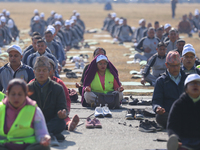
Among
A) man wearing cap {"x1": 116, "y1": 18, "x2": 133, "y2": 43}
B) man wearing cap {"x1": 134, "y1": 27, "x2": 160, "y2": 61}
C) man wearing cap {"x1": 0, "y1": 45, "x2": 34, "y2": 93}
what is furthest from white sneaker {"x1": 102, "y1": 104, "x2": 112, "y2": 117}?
man wearing cap {"x1": 116, "y1": 18, "x2": 133, "y2": 43}

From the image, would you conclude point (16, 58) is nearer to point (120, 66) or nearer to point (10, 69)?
point (10, 69)

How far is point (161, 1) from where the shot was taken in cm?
10262

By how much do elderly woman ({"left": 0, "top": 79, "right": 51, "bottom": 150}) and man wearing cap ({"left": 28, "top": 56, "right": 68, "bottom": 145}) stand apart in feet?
3.74

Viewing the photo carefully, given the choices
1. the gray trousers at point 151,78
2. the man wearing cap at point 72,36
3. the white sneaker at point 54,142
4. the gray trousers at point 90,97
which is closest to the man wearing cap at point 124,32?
the man wearing cap at point 72,36

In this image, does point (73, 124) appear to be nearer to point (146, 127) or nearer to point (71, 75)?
point (146, 127)

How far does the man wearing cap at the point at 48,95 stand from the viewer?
19.4 ft

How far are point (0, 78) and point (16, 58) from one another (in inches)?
18.5

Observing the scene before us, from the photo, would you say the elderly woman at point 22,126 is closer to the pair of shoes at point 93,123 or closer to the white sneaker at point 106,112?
the pair of shoes at point 93,123

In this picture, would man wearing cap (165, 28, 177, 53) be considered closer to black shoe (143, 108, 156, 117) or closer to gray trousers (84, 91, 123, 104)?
gray trousers (84, 91, 123, 104)

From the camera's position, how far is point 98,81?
849 cm

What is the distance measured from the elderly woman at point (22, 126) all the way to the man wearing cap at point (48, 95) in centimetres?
114

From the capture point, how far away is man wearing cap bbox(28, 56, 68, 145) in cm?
591

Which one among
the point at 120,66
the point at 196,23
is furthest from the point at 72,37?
the point at 196,23

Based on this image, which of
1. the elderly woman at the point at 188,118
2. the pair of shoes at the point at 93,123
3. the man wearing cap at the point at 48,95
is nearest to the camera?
the elderly woman at the point at 188,118
